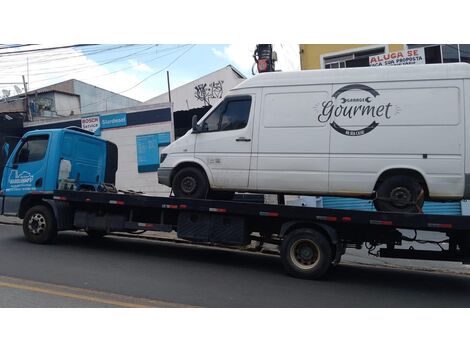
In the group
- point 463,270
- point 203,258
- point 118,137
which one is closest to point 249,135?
point 203,258

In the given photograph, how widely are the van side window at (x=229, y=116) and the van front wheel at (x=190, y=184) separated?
0.79 metres

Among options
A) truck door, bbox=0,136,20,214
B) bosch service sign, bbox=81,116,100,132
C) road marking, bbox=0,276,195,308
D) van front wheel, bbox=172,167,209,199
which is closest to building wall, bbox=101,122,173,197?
bosch service sign, bbox=81,116,100,132

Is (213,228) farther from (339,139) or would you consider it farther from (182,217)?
(339,139)

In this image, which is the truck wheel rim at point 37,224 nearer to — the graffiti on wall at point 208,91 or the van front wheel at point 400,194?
the van front wheel at point 400,194

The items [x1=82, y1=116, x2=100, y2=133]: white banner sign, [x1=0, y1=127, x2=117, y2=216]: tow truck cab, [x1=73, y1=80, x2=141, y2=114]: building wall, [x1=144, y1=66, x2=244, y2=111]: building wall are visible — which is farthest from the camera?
[x1=73, y1=80, x2=141, y2=114]: building wall

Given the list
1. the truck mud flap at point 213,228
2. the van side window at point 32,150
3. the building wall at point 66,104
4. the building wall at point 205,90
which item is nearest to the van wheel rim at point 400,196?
the truck mud flap at point 213,228

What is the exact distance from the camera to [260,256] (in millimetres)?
8781

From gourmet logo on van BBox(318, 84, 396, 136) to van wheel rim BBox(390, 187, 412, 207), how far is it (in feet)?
3.35

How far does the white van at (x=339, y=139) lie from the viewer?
6148 mm

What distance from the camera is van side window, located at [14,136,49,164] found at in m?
8.60

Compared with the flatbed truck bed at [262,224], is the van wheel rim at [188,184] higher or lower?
higher

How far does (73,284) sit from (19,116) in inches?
648

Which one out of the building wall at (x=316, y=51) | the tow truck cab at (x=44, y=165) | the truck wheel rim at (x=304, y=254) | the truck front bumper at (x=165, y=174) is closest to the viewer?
the truck wheel rim at (x=304, y=254)

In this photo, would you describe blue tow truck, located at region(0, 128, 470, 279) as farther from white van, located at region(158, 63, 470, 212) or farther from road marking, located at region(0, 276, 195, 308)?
road marking, located at region(0, 276, 195, 308)
